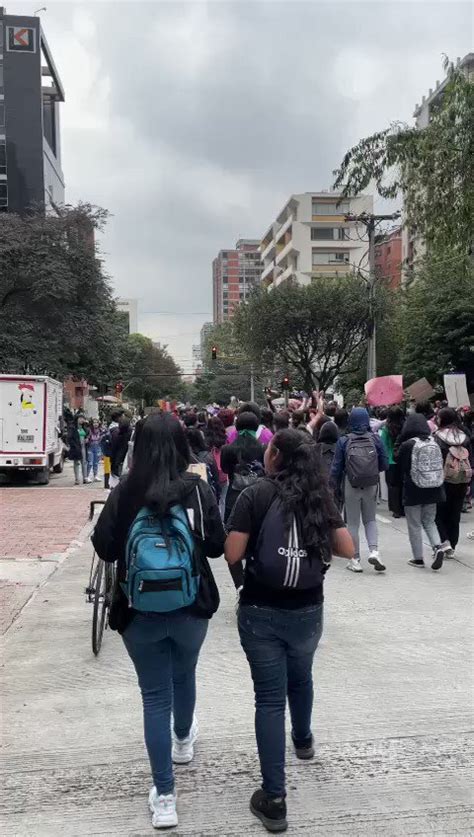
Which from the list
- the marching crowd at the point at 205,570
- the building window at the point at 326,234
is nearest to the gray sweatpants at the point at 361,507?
the marching crowd at the point at 205,570

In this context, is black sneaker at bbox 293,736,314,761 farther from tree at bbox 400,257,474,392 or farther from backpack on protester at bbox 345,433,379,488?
tree at bbox 400,257,474,392

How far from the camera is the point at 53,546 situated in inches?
399

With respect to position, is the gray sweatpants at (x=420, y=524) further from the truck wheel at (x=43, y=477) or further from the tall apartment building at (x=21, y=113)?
the tall apartment building at (x=21, y=113)

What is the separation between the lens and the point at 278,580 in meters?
3.11

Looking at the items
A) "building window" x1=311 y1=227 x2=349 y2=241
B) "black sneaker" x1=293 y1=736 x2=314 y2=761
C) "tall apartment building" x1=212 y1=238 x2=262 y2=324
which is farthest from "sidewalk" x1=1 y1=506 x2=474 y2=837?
"tall apartment building" x1=212 y1=238 x2=262 y2=324

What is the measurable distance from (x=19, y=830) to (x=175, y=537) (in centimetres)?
151

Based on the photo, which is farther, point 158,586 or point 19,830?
point 19,830

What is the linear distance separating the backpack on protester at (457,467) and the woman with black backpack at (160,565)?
578 centimetres

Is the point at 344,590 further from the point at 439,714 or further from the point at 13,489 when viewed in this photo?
the point at 13,489

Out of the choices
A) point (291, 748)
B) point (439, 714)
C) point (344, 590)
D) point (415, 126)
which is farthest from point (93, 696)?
point (415, 126)

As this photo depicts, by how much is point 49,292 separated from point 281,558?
23.8 m

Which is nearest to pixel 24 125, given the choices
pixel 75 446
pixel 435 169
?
pixel 75 446

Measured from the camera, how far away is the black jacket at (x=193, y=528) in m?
3.11

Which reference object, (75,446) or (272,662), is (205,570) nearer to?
(272,662)
